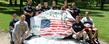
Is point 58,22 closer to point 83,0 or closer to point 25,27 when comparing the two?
point 25,27

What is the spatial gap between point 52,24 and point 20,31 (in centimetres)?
275

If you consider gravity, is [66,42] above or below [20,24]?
below

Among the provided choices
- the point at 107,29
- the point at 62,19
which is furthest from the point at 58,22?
the point at 107,29

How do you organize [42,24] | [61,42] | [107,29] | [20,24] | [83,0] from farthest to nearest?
[83,0], [107,29], [42,24], [61,42], [20,24]

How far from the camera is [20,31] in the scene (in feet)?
41.1

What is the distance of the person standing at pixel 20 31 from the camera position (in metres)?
12.2

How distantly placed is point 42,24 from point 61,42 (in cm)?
142

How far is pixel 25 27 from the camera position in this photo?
489 inches

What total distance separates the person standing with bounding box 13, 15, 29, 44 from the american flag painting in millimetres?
1664

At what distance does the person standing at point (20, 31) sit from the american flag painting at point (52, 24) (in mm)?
1664

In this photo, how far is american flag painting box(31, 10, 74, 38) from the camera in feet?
47.4

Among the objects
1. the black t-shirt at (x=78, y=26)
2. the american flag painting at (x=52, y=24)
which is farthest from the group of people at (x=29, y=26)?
the american flag painting at (x=52, y=24)

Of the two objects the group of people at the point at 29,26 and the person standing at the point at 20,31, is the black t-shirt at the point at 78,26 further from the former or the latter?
the person standing at the point at 20,31

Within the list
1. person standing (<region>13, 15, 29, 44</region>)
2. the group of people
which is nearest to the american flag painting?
the group of people
